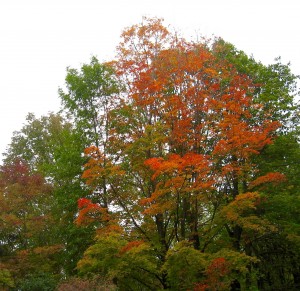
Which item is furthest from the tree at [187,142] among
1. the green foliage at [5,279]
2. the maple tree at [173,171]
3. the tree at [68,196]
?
the green foliage at [5,279]

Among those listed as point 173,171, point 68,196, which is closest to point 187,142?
point 173,171

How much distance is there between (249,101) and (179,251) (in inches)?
315

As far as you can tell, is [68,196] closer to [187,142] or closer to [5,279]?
[5,279]

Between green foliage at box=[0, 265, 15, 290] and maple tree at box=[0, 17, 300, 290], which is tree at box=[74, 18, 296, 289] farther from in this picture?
green foliage at box=[0, 265, 15, 290]

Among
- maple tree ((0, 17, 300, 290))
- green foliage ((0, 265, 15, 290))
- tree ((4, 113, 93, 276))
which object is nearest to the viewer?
maple tree ((0, 17, 300, 290))

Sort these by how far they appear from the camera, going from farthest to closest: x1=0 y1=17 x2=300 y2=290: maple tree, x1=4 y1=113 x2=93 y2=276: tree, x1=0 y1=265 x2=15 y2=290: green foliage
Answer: x1=4 y1=113 x2=93 y2=276: tree → x1=0 y1=265 x2=15 y2=290: green foliage → x1=0 y1=17 x2=300 y2=290: maple tree

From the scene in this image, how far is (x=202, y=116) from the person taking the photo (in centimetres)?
1733

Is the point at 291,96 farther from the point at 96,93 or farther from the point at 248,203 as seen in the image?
the point at 96,93

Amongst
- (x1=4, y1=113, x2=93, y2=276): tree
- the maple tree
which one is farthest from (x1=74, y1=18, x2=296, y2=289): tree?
(x1=4, y1=113, x2=93, y2=276): tree

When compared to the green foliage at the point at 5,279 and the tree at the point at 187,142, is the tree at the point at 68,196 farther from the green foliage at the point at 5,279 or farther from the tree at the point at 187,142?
the green foliage at the point at 5,279

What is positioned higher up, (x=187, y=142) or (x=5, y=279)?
(x=187, y=142)

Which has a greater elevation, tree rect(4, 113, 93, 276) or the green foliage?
tree rect(4, 113, 93, 276)

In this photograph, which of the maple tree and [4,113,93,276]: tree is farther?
[4,113,93,276]: tree

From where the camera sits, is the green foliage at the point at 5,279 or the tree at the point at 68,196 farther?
the tree at the point at 68,196
